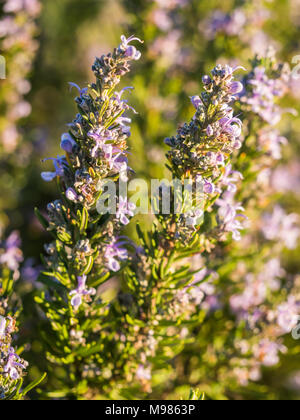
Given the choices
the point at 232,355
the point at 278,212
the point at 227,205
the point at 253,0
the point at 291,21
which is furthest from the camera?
the point at 291,21

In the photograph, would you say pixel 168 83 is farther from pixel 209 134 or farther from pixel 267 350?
pixel 267 350

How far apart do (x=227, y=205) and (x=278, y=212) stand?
2.77 ft

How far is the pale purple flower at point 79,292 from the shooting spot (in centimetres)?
108

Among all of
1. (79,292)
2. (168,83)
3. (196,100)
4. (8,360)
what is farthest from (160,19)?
(8,360)

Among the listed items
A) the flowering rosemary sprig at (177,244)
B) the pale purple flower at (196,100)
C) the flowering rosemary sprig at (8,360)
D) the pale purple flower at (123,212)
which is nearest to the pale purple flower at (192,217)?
the flowering rosemary sprig at (177,244)

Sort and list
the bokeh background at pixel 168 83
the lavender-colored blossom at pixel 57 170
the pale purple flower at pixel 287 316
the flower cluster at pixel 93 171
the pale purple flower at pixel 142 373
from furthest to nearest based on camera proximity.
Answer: the bokeh background at pixel 168 83 < the pale purple flower at pixel 287 316 < the pale purple flower at pixel 142 373 < the lavender-colored blossom at pixel 57 170 < the flower cluster at pixel 93 171

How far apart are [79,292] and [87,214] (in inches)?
9.9

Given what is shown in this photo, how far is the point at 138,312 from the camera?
130cm

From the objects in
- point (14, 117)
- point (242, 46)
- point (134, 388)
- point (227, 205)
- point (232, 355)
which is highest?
point (242, 46)

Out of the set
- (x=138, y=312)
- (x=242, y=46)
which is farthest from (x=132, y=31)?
(x=138, y=312)

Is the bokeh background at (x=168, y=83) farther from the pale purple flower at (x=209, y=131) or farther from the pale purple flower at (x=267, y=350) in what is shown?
the pale purple flower at (x=209, y=131)

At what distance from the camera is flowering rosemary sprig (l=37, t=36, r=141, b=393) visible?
970mm

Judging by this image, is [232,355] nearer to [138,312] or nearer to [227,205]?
[138,312]

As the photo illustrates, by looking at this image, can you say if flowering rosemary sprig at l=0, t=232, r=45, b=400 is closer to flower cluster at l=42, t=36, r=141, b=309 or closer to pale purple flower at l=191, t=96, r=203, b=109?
flower cluster at l=42, t=36, r=141, b=309
